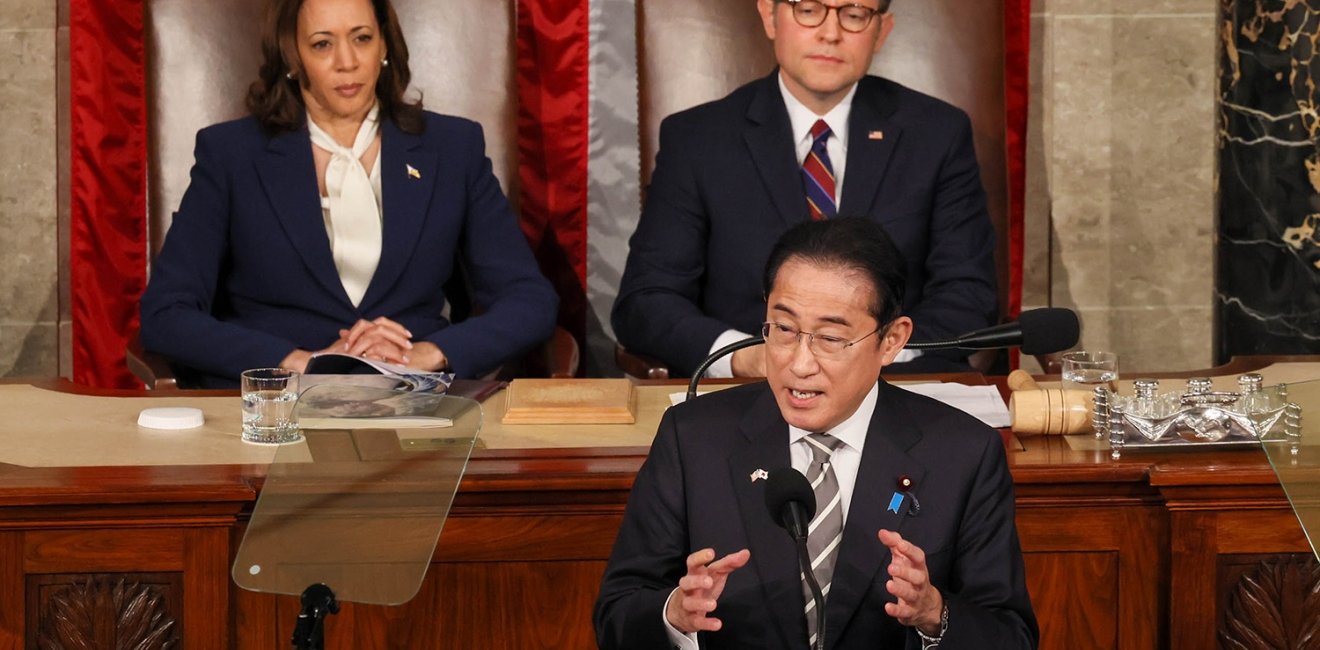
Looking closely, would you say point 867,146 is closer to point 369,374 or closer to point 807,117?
point 807,117

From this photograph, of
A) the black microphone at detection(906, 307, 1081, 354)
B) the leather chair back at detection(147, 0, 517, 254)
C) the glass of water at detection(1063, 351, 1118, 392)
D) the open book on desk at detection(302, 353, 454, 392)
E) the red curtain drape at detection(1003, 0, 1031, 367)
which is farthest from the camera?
the red curtain drape at detection(1003, 0, 1031, 367)

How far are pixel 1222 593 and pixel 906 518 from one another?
0.68 meters

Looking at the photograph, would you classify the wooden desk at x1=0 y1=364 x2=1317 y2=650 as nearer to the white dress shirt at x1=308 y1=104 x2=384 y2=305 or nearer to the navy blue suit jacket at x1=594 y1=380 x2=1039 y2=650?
the navy blue suit jacket at x1=594 y1=380 x2=1039 y2=650

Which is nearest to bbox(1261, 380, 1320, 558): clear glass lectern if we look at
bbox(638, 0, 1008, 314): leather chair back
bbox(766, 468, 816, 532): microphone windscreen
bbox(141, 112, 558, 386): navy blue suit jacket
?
bbox(766, 468, 816, 532): microphone windscreen

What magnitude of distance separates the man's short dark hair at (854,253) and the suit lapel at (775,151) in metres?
1.65

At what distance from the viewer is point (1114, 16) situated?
4.69 metres

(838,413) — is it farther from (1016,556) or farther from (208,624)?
(208,624)

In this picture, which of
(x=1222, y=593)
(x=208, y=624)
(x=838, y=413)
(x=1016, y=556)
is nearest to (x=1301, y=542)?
(x=1222, y=593)

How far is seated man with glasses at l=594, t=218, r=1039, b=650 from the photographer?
210 centimetres

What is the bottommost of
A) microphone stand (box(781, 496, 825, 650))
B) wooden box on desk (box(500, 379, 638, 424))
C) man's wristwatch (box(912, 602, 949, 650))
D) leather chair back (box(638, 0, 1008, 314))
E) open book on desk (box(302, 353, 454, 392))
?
man's wristwatch (box(912, 602, 949, 650))

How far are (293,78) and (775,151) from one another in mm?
1050

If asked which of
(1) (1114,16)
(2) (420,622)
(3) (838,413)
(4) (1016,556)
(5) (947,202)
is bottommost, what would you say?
(2) (420,622)

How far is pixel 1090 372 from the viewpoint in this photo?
9.38ft

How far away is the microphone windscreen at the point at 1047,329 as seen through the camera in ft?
8.18
